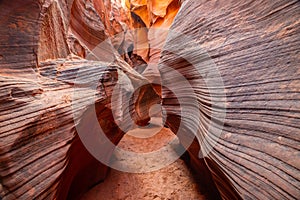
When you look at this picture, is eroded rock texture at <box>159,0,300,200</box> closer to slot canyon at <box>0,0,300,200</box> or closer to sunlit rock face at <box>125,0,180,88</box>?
slot canyon at <box>0,0,300,200</box>

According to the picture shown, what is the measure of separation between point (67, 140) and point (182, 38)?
2.35 m

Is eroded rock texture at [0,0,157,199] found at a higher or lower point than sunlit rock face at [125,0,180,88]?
lower

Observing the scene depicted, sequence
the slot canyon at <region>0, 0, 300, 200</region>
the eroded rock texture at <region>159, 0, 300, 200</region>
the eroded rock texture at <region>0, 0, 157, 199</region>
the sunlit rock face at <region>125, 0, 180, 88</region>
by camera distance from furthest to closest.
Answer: the sunlit rock face at <region>125, 0, 180, 88</region> → the eroded rock texture at <region>0, 0, 157, 199</region> → the slot canyon at <region>0, 0, 300, 200</region> → the eroded rock texture at <region>159, 0, 300, 200</region>

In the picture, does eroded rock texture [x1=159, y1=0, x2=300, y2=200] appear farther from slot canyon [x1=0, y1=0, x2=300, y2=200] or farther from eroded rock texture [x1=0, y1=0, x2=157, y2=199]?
eroded rock texture [x1=0, y1=0, x2=157, y2=199]

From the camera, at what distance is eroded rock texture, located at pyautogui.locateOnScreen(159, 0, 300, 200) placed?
3.49ft

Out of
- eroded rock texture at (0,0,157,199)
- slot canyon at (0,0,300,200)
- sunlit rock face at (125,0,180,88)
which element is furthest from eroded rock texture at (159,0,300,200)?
sunlit rock face at (125,0,180,88)

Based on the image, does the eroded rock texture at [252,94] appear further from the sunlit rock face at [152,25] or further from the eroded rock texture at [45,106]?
the sunlit rock face at [152,25]

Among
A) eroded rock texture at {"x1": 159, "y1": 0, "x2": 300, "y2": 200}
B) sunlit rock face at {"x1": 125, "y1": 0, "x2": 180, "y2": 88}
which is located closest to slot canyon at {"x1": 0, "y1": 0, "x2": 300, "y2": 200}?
eroded rock texture at {"x1": 159, "y1": 0, "x2": 300, "y2": 200}

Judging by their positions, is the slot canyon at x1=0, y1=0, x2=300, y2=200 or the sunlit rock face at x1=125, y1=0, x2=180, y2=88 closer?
the slot canyon at x1=0, y1=0, x2=300, y2=200

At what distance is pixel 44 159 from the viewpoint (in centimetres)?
156

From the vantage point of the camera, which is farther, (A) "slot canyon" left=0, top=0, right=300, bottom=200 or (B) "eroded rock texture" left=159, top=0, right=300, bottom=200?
(A) "slot canyon" left=0, top=0, right=300, bottom=200

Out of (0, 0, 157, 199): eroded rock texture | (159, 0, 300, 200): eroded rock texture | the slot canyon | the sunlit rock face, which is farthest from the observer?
the sunlit rock face

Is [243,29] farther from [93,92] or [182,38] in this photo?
[93,92]

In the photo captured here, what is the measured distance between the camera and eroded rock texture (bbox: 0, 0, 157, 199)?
4.64 ft
